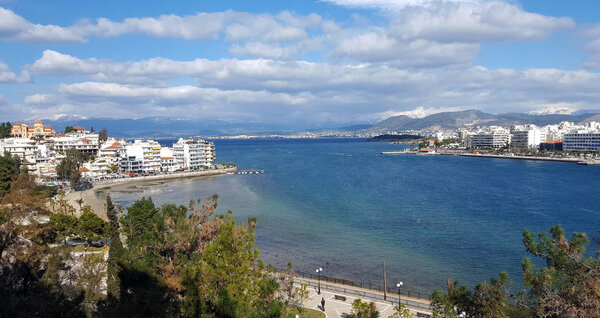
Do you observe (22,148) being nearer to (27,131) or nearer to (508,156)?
(27,131)

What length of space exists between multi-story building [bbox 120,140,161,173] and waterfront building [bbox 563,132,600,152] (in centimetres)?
8105

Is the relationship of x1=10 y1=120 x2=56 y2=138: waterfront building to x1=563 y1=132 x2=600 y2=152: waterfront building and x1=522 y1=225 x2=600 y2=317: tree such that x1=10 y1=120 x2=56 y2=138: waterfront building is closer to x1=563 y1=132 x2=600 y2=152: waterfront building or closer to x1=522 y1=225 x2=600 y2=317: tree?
x1=522 y1=225 x2=600 y2=317: tree

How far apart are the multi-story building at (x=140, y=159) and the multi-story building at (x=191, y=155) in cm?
359

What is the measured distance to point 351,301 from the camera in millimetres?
14703

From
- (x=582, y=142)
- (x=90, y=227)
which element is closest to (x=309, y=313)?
(x=90, y=227)

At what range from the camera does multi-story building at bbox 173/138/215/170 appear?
60.7 metres

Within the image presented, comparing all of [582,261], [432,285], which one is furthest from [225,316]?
[432,285]

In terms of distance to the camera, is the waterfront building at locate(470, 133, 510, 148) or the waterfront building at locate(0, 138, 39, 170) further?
the waterfront building at locate(470, 133, 510, 148)

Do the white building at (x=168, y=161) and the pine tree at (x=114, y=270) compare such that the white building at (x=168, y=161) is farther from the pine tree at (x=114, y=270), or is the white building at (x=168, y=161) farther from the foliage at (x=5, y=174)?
the pine tree at (x=114, y=270)

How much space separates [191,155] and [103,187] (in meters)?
17.0

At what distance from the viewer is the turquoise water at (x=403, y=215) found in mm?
19969

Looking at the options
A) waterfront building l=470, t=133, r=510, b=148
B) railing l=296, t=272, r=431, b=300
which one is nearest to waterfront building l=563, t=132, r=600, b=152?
waterfront building l=470, t=133, r=510, b=148

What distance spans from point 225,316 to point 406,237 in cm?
1841

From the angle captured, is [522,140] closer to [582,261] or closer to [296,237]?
[296,237]
